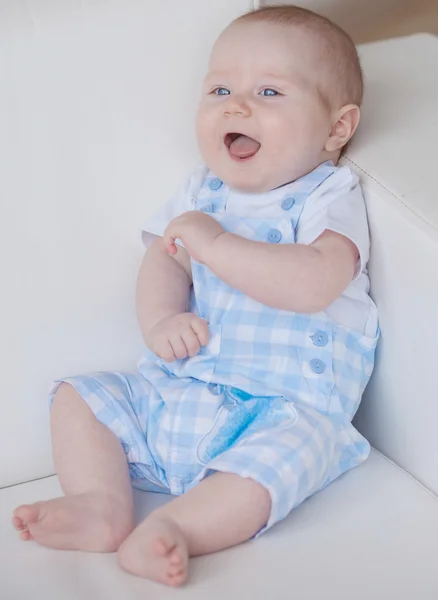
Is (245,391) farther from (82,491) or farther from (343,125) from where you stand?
(343,125)

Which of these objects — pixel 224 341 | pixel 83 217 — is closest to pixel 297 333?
pixel 224 341

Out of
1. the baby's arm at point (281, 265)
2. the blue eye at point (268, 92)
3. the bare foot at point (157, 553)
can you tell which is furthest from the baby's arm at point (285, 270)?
the bare foot at point (157, 553)

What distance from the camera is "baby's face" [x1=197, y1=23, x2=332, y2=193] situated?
124 cm

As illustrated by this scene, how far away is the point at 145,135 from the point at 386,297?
41 cm

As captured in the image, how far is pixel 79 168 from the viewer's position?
4.23ft

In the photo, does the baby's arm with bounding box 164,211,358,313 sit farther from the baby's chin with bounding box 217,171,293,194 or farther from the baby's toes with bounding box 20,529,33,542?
the baby's toes with bounding box 20,529,33,542

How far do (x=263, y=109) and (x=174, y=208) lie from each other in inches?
7.9

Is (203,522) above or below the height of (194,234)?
below

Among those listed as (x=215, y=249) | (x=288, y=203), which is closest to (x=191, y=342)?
(x=215, y=249)

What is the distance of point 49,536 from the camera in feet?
3.47

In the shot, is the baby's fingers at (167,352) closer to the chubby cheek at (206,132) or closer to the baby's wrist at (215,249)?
the baby's wrist at (215,249)

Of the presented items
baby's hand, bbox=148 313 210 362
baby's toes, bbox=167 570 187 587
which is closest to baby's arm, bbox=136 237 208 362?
baby's hand, bbox=148 313 210 362

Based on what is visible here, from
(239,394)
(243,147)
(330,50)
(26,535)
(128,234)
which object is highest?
(330,50)

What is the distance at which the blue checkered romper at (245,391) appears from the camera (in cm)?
118
